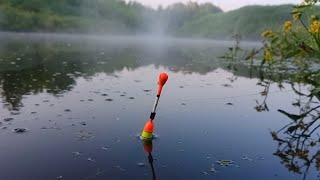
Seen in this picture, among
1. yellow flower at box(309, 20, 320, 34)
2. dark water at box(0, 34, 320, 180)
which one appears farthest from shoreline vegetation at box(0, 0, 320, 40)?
yellow flower at box(309, 20, 320, 34)

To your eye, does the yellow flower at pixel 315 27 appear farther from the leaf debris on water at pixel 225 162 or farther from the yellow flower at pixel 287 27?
the leaf debris on water at pixel 225 162

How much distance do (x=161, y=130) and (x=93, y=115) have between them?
1910 mm

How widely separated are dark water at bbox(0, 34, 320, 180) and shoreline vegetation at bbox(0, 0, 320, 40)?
8387 centimetres

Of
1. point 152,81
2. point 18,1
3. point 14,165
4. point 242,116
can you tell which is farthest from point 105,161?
point 18,1

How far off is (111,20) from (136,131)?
158 meters

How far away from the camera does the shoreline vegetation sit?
104 meters

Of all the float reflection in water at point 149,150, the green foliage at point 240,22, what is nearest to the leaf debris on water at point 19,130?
the float reflection in water at point 149,150

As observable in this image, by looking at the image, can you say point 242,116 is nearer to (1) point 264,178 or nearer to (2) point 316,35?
(2) point 316,35

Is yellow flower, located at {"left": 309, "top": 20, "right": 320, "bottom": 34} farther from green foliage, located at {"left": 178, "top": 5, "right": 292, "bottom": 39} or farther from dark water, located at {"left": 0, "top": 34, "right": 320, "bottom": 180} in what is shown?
green foliage, located at {"left": 178, "top": 5, "right": 292, "bottom": 39}

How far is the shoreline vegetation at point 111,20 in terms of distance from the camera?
104m

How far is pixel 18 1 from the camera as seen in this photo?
119000 mm

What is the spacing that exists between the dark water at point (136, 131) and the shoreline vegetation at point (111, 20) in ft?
275

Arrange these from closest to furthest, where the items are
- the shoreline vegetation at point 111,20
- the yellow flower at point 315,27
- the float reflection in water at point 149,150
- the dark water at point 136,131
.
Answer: the float reflection in water at point 149,150 < the dark water at point 136,131 < the yellow flower at point 315,27 < the shoreline vegetation at point 111,20

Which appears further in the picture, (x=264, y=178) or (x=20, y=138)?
(x=20, y=138)
